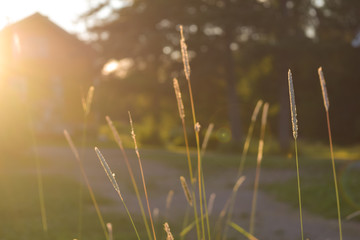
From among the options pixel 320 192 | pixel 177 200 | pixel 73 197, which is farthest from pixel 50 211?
pixel 320 192

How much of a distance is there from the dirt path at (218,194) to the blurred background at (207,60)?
208cm

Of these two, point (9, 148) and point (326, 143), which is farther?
point (326, 143)

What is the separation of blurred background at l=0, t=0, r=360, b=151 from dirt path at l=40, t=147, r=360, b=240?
208 cm

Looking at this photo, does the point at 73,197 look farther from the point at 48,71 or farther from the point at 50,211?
the point at 48,71

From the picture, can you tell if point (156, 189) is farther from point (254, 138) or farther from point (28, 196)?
point (254, 138)

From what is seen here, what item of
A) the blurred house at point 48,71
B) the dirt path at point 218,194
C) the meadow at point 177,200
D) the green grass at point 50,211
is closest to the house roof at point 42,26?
the blurred house at point 48,71

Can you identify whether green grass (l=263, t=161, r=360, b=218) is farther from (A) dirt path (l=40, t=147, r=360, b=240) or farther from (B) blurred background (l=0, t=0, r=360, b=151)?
(B) blurred background (l=0, t=0, r=360, b=151)

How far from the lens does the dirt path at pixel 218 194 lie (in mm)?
6866

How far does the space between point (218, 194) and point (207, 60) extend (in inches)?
348

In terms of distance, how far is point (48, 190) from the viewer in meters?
9.86

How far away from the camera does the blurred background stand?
55.0 ft

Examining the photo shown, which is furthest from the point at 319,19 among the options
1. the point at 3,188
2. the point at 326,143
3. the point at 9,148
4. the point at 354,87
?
the point at 3,188

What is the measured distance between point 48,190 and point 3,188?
36.9 inches

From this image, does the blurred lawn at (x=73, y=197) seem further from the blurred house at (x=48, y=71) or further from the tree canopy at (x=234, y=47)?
the blurred house at (x=48, y=71)
